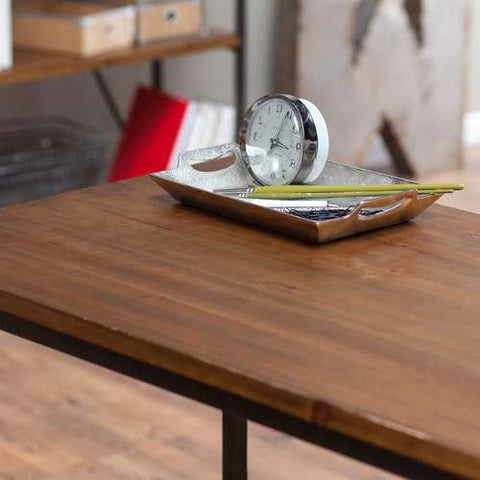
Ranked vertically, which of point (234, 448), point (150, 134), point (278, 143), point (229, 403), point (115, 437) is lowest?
point (115, 437)

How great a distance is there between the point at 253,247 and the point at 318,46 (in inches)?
78.9

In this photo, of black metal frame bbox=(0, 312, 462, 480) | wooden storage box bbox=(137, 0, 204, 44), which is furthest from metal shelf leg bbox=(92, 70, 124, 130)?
black metal frame bbox=(0, 312, 462, 480)

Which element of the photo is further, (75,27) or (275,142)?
(75,27)

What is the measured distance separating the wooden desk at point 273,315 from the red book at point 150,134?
1.46 metres

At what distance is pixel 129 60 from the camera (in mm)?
2809

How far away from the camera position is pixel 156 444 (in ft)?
6.59

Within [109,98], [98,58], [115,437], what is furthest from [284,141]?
[109,98]

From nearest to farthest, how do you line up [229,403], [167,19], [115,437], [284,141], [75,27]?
[229,403], [284,141], [115,437], [75,27], [167,19]

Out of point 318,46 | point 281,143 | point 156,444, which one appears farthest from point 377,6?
point 281,143

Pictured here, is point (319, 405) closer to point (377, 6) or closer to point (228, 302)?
point (228, 302)

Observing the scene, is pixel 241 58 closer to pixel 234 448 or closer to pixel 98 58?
pixel 98 58

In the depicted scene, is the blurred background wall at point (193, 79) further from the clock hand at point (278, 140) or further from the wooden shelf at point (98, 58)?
the clock hand at point (278, 140)

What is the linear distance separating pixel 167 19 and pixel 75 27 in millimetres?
291

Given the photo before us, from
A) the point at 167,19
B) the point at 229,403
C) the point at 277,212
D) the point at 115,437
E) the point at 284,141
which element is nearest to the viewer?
the point at 229,403
